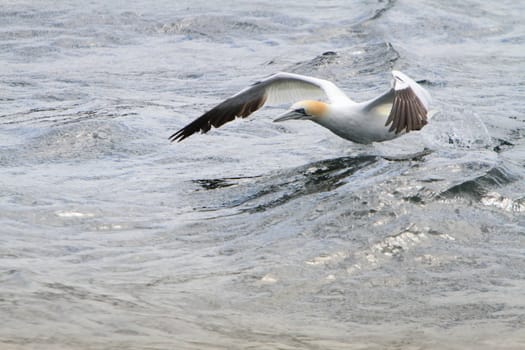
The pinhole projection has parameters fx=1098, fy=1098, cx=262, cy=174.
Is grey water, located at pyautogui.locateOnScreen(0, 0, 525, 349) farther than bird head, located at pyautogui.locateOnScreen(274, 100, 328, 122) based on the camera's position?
No

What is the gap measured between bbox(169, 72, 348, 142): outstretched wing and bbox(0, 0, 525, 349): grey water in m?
0.34

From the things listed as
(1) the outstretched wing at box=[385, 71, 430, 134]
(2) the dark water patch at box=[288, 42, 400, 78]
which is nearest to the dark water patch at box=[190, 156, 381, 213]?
(1) the outstretched wing at box=[385, 71, 430, 134]

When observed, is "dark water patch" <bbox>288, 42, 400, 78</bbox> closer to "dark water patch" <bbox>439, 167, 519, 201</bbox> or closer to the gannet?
the gannet

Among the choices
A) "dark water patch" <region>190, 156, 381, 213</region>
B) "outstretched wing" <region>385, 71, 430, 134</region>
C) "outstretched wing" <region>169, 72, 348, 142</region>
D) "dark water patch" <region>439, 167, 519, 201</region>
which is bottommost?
"dark water patch" <region>190, 156, 381, 213</region>

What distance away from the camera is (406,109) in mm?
9328

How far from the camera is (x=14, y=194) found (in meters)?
9.04

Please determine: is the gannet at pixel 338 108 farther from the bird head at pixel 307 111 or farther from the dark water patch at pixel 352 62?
the dark water patch at pixel 352 62

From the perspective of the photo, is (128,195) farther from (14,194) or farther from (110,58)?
(110,58)

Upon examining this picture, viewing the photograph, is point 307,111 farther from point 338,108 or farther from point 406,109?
point 406,109

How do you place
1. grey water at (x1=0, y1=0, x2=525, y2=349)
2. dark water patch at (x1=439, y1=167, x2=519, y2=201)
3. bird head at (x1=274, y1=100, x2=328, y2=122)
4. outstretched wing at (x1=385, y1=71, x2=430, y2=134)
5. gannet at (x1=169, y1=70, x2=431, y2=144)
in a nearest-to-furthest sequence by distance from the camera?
grey water at (x1=0, y1=0, x2=525, y2=349), dark water patch at (x1=439, y1=167, x2=519, y2=201), outstretched wing at (x1=385, y1=71, x2=430, y2=134), gannet at (x1=169, y1=70, x2=431, y2=144), bird head at (x1=274, y1=100, x2=328, y2=122)

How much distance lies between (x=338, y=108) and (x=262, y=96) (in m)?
1.06

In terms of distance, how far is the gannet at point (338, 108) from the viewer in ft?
30.7

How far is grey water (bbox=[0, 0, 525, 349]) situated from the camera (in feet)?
19.8

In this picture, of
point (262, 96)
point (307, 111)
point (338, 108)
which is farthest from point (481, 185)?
point (262, 96)
